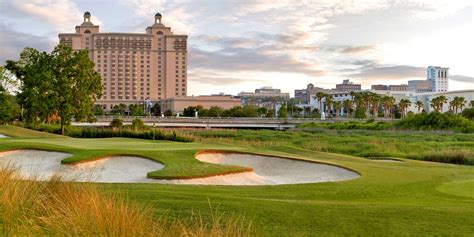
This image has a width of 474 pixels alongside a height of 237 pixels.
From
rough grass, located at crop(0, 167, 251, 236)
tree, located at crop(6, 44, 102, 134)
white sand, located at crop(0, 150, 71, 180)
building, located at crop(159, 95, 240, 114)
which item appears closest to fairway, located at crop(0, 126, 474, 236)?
rough grass, located at crop(0, 167, 251, 236)

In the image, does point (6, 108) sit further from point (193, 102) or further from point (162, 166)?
point (193, 102)

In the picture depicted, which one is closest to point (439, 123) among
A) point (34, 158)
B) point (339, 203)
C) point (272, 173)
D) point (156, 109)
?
point (272, 173)

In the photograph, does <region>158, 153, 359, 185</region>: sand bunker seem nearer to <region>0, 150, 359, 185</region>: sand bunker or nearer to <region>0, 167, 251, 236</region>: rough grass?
<region>0, 150, 359, 185</region>: sand bunker

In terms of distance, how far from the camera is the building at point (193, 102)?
562 ft

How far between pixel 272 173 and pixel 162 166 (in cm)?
492

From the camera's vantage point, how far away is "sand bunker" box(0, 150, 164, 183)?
1756 cm

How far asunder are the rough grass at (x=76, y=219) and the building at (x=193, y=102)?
529 ft

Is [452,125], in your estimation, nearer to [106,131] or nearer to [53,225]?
[106,131]

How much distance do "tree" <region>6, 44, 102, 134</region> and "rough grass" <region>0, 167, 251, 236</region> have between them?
129ft

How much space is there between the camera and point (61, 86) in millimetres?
46594

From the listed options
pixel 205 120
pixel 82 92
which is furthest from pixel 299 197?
pixel 205 120

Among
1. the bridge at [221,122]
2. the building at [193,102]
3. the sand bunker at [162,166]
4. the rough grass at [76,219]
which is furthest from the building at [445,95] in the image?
the rough grass at [76,219]

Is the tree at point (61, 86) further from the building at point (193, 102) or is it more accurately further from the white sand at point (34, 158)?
the building at point (193, 102)

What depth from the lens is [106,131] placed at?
4406 cm
